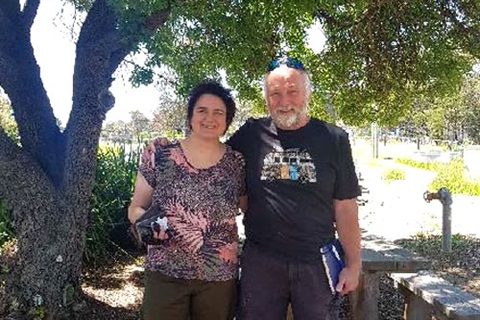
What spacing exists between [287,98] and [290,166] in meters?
0.30

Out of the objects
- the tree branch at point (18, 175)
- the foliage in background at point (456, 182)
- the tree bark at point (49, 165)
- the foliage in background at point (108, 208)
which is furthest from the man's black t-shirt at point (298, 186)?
the foliage in background at point (456, 182)

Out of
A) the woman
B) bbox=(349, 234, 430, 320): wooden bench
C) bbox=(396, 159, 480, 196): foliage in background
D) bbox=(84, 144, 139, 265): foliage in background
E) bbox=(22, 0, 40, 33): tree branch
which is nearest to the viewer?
the woman

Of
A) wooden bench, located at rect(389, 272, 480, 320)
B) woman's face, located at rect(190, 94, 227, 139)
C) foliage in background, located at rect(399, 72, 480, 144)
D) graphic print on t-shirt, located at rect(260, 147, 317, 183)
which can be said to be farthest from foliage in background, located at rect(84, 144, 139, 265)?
foliage in background, located at rect(399, 72, 480, 144)

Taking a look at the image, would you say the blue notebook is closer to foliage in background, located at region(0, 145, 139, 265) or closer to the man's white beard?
the man's white beard

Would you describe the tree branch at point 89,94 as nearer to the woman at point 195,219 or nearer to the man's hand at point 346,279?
the woman at point 195,219

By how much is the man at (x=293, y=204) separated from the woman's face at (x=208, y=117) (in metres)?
0.17

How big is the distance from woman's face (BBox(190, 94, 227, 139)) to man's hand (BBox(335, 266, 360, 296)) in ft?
2.78

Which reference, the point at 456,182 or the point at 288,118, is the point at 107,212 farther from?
the point at 456,182

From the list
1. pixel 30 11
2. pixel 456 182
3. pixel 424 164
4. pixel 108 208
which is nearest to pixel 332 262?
pixel 30 11

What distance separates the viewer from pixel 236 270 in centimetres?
270

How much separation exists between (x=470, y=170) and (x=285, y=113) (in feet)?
57.6

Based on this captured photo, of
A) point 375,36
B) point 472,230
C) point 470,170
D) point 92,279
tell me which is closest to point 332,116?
point 375,36

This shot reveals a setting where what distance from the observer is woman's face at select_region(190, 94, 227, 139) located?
2.68 m

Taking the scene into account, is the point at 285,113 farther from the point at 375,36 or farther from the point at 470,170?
the point at 470,170
